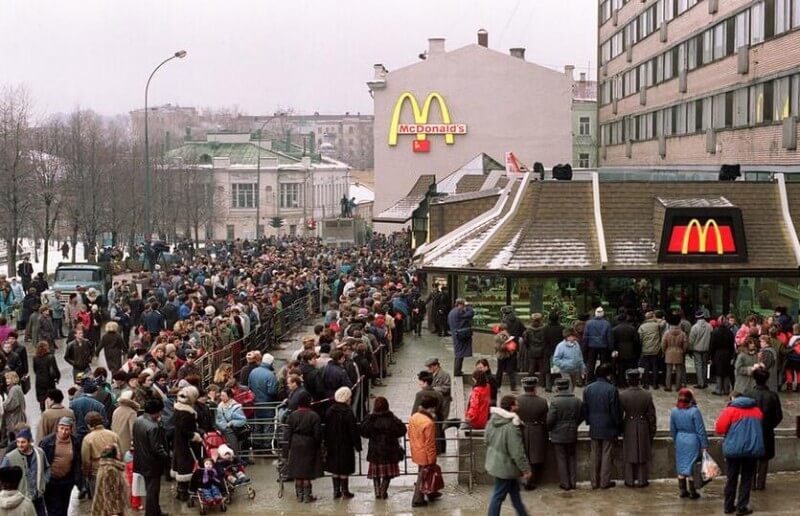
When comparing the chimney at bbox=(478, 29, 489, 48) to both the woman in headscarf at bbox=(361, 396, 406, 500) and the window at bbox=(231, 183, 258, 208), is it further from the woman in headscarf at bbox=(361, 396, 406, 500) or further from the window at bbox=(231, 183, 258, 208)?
the woman in headscarf at bbox=(361, 396, 406, 500)

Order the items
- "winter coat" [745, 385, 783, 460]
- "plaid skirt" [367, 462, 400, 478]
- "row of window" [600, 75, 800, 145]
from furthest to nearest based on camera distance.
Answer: "row of window" [600, 75, 800, 145] → "plaid skirt" [367, 462, 400, 478] → "winter coat" [745, 385, 783, 460]

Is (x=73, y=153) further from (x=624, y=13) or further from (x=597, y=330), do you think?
(x=597, y=330)

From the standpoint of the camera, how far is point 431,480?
14.5m

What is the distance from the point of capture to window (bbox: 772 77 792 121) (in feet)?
119

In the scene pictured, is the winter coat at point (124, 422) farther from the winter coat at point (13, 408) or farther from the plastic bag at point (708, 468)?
the plastic bag at point (708, 468)

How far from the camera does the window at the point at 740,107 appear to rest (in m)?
41.2

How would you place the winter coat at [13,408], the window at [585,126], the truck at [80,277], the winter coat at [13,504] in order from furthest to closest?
the window at [585,126] → the truck at [80,277] → the winter coat at [13,408] → the winter coat at [13,504]

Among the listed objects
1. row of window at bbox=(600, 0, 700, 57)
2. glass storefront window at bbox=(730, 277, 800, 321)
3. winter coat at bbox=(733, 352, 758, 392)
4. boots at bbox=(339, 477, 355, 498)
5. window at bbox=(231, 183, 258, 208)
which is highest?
row of window at bbox=(600, 0, 700, 57)

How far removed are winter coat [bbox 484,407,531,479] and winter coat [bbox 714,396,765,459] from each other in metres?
2.39

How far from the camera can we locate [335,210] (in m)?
111

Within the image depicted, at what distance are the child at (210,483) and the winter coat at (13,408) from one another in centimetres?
351

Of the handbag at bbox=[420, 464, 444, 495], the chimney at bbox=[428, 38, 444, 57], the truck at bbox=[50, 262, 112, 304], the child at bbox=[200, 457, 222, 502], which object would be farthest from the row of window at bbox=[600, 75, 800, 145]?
the child at bbox=[200, 457, 222, 502]

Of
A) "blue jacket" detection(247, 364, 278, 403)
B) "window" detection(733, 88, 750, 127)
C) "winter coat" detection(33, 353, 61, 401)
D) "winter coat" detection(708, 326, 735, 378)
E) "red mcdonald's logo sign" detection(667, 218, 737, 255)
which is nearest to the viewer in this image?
"blue jacket" detection(247, 364, 278, 403)

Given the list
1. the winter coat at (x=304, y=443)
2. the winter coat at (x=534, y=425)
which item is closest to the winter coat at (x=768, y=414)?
the winter coat at (x=534, y=425)
